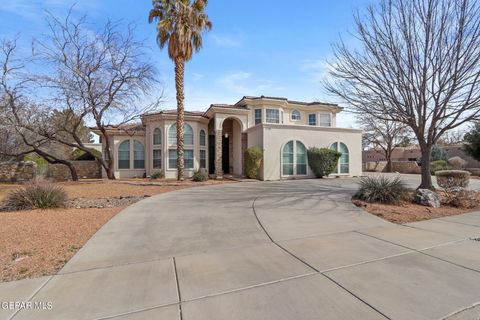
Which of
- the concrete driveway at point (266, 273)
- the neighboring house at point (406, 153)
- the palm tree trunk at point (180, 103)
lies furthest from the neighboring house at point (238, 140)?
the neighboring house at point (406, 153)

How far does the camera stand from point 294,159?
18.1m

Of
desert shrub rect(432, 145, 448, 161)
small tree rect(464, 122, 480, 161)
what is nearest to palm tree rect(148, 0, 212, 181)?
small tree rect(464, 122, 480, 161)

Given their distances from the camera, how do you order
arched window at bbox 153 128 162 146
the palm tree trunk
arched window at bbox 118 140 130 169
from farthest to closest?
1. arched window at bbox 118 140 130 169
2. arched window at bbox 153 128 162 146
3. the palm tree trunk

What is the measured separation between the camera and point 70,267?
3.77m

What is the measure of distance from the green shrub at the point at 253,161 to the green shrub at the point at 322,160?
13.6 feet

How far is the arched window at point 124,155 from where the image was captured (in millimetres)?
20688

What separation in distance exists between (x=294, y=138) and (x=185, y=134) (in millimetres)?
8823

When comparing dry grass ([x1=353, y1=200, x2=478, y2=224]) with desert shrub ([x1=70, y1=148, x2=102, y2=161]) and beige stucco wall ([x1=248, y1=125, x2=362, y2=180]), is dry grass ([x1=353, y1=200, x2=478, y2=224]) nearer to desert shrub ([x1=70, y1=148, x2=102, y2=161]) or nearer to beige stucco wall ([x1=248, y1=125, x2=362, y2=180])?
beige stucco wall ([x1=248, y1=125, x2=362, y2=180])

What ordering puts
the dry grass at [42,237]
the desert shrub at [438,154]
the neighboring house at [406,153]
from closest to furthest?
the dry grass at [42,237] < the desert shrub at [438,154] < the neighboring house at [406,153]

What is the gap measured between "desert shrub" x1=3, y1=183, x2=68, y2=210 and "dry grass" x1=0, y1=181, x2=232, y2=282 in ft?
1.39

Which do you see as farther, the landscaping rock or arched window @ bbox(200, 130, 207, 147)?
arched window @ bbox(200, 130, 207, 147)

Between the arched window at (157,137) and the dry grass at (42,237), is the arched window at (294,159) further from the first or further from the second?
the dry grass at (42,237)

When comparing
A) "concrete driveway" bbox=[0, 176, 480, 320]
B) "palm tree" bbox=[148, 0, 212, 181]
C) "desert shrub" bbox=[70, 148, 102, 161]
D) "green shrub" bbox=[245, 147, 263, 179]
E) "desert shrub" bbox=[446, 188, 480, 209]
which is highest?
"palm tree" bbox=[148, 0, 212, 181]

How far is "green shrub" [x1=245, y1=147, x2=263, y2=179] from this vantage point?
55.5ft
